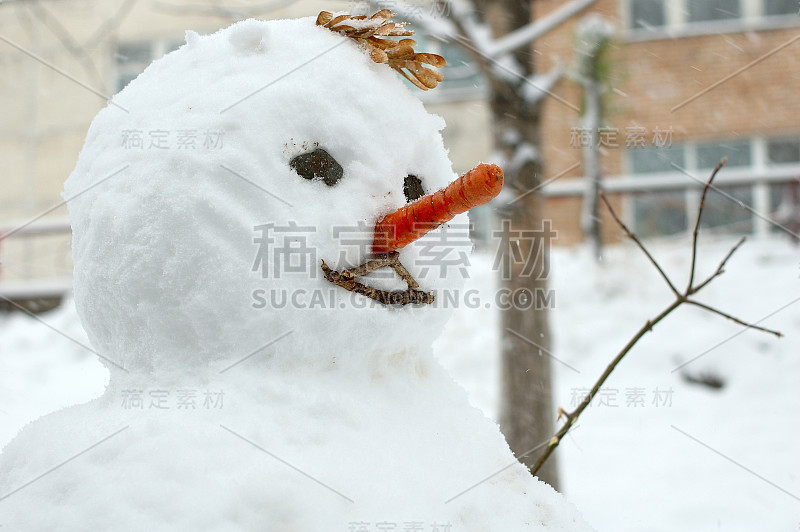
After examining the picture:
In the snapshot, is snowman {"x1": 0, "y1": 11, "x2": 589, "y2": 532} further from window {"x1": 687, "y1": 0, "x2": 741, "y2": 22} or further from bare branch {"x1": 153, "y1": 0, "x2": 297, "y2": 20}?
window {"x1": 687, "y1": 0, "x2": 741, "y2": 22}

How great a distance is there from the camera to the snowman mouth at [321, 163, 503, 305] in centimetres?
97

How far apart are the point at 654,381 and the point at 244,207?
3.37 metres

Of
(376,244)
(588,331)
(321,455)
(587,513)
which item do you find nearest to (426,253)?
(376,244)

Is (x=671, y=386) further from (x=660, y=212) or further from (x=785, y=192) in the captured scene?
(x=660, y=212)

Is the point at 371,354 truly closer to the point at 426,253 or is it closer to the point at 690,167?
the point at 426,253

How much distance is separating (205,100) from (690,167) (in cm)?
635

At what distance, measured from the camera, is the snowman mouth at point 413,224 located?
0.97m

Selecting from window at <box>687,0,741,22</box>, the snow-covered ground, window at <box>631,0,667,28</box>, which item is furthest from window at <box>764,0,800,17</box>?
the snow-covered ground

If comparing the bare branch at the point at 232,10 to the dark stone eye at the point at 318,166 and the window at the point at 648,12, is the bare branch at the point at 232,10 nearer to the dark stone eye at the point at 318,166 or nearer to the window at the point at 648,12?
the dark stone eye at the point at 318,166

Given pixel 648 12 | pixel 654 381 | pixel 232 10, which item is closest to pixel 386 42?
pixel 232 10

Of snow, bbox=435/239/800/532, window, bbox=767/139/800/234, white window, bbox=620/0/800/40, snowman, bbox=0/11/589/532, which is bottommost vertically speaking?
snow, bbox=435/239/800/532

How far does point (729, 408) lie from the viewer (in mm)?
3607

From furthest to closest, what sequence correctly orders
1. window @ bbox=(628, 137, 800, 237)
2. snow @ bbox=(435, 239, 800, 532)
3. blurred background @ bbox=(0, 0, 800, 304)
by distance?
1. blurred background @ bbox=(0, 0, 800, 304)
2. window @ bbox=(628, 137, 800, 237)
3. snow @ bbox=(435, 239, 800, 532)

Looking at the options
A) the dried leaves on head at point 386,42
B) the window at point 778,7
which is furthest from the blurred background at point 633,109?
the dried leaves on head at point 386,42
